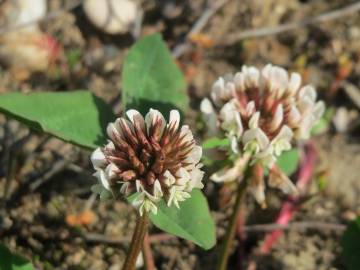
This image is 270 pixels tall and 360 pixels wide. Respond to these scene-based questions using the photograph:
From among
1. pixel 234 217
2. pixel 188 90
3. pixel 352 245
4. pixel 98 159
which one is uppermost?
pixel 188 90

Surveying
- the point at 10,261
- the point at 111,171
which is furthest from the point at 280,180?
the point at 10,261

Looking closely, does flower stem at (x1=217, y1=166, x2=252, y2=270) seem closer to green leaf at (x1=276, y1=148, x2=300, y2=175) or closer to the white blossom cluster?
the white blossom cluster

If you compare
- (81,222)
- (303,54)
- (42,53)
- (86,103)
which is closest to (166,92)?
(86,103)

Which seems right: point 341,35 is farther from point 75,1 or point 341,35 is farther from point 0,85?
point 0,85

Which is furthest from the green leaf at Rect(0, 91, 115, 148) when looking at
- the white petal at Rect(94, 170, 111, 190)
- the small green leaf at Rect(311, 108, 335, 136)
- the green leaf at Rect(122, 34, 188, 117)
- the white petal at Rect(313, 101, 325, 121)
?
the small green leaf at Rect(311, 108, 335, 136)

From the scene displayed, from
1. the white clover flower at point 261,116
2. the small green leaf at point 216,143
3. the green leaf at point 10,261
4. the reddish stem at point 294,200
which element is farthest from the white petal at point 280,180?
the green leaf at point 10,261

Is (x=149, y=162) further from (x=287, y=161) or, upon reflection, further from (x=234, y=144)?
(x=287, y=161)
